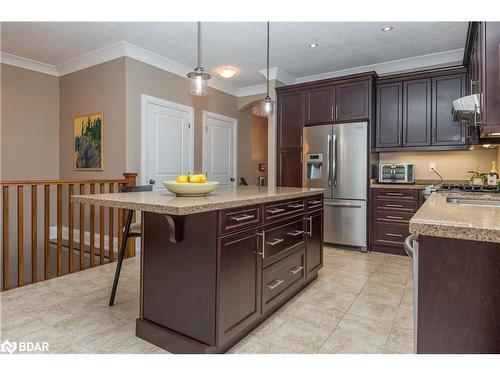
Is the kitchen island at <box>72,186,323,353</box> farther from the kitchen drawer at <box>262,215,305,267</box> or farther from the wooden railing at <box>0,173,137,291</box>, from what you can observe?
the wooden railing at <box>0,173,137,291</box>

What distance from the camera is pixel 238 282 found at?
1.83 meters

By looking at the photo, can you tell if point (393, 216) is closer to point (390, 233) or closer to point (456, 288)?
point (390, 233)

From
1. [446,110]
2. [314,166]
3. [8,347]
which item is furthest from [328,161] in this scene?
[8,347]

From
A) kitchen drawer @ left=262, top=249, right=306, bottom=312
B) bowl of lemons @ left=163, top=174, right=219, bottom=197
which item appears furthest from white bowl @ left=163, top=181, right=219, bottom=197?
kitchen drawer @ left=262, top=249, right=306, bottom=312

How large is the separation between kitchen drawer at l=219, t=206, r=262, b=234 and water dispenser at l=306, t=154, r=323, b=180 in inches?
105

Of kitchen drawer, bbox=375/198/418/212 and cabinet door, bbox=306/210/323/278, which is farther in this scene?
kitchen drawer, bbox=375/198/418/212

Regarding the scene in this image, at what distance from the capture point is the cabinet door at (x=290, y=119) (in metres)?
4.77

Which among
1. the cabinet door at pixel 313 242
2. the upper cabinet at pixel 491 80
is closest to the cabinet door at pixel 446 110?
the cabinet door at pixel 313 242

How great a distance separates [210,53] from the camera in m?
4.26

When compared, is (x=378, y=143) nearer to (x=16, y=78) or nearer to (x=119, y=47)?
(x=119, y=47)

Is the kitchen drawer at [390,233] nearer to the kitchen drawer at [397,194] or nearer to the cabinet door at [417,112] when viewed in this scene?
the kitchen drawer at [397,194]

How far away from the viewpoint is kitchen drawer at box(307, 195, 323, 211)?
110 inches
